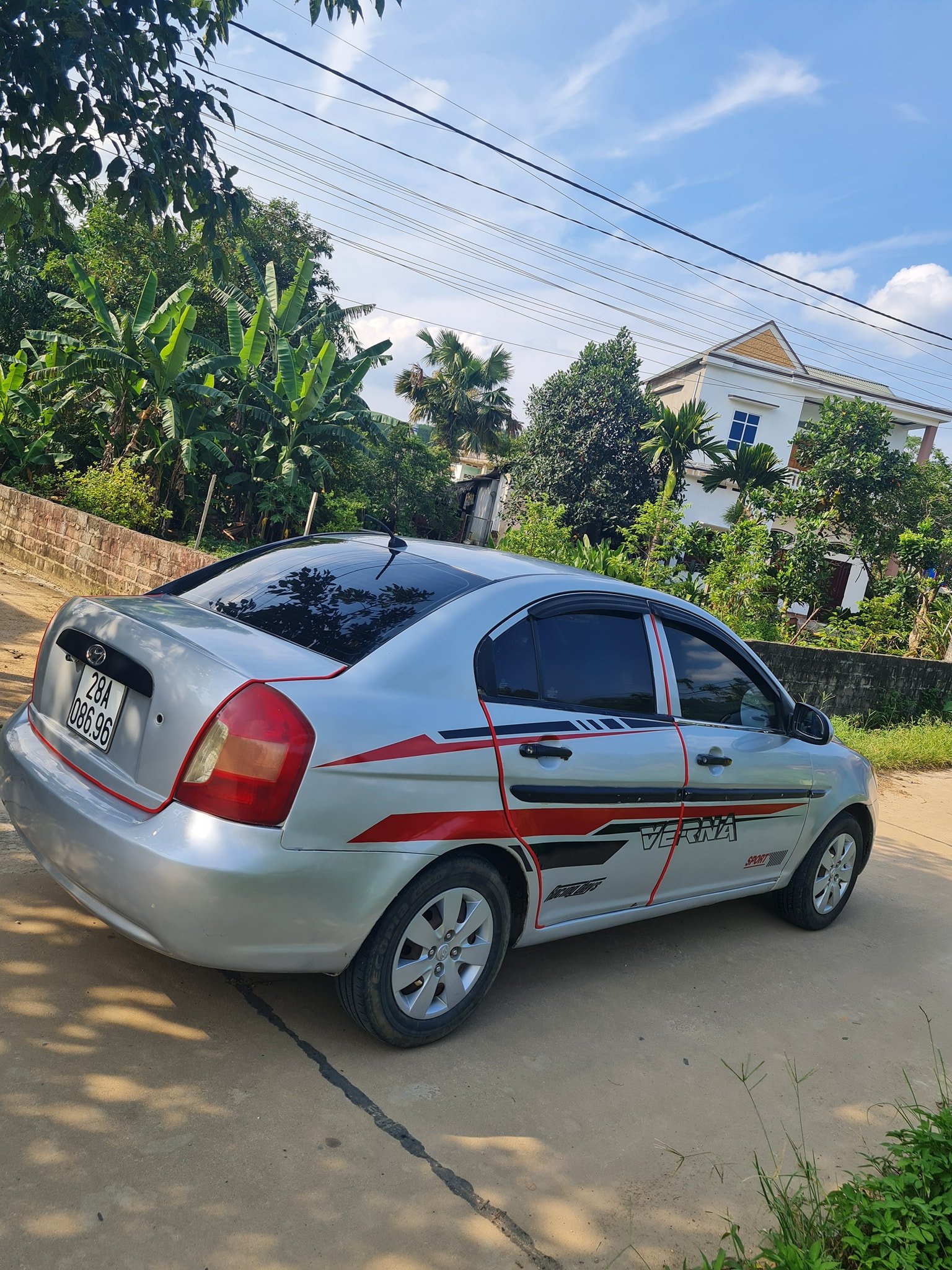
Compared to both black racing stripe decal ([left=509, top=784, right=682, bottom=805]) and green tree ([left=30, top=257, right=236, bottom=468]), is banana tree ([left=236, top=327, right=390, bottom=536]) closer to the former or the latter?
green tree ([left=30, top=257, right=236, bottom=468])

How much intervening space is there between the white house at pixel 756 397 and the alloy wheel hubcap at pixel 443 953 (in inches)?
1163

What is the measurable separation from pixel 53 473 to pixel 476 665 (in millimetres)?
14446

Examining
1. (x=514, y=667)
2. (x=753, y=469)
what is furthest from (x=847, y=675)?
(x=753, y=469)

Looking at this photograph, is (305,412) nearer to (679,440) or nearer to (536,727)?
(536,727)

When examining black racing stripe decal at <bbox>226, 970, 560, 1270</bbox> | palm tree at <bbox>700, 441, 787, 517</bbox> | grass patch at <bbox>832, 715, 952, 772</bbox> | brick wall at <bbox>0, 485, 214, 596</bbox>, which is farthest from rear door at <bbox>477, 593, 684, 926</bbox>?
palm tree at <bbox>700, 441, 787, 517</bbox>

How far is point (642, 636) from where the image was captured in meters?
3.88

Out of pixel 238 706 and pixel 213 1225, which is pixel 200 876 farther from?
pixel 213 1225

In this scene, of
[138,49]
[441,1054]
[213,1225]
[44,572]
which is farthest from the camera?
[44,572]

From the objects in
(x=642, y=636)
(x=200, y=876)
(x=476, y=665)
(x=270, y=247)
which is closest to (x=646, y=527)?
(x=642, y=636)

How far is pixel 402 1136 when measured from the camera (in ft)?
8.86

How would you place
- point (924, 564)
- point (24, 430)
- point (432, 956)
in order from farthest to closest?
point (924, 564) < point (24, 430) < point (432, 956)

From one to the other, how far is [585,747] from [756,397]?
3288 centimetres

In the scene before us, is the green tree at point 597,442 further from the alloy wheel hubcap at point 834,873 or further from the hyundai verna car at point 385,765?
the hyundai verna car at point 385,765

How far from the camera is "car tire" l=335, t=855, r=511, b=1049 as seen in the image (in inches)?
115
